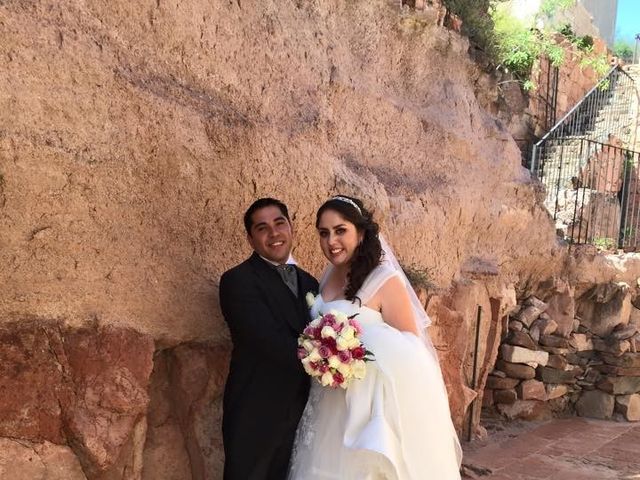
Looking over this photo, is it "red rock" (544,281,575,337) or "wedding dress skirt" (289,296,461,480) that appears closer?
"wedding dress skirt" (289,296,461,480)

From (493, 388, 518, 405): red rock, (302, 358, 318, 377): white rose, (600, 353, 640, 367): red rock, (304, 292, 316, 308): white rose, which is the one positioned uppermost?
(304, 292, 316, 308): white rose

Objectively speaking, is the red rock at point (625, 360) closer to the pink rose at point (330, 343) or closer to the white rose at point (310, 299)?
the white rose at point (310, 299)

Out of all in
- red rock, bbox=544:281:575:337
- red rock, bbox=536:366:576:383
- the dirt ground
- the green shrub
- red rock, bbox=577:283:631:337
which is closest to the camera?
the dirt ground

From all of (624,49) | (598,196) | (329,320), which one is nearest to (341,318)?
(329,320)

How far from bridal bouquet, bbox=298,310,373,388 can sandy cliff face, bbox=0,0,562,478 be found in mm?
761

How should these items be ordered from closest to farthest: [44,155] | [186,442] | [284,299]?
[44,155] < [284,299] < [186,442]

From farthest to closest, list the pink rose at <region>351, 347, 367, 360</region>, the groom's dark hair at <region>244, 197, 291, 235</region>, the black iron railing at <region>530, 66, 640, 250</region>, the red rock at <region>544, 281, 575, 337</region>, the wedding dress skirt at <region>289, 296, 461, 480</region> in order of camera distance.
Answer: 1. the black iron railing at <region>530, 66, 640, 250</region>
2. the red rock at <region>544, 281, 575, 337</region>
3. the groom's dark hair at <region>244, 197, 291, 235</region>
4. the wedding dress skirt at <region>289, 296, 461, 480</region>
5. the pink rose at <region>351, 347, 367, 360</region>

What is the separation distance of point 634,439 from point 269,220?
6.00 m

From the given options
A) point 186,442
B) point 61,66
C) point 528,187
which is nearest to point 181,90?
point 61,66

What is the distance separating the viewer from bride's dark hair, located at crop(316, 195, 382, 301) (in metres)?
3.07

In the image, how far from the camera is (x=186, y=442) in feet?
10.7

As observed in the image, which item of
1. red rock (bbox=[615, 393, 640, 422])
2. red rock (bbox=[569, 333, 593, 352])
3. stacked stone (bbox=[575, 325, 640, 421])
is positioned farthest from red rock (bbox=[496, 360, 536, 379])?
red rock (bbox=[615, 393, 640, 422])

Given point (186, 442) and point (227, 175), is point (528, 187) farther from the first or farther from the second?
point (186, 442)

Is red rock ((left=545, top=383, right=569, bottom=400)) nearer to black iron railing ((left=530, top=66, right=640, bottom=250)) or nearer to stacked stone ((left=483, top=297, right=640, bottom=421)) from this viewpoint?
stacked stone ((left=483, top=297, right=640, bottom=421))
